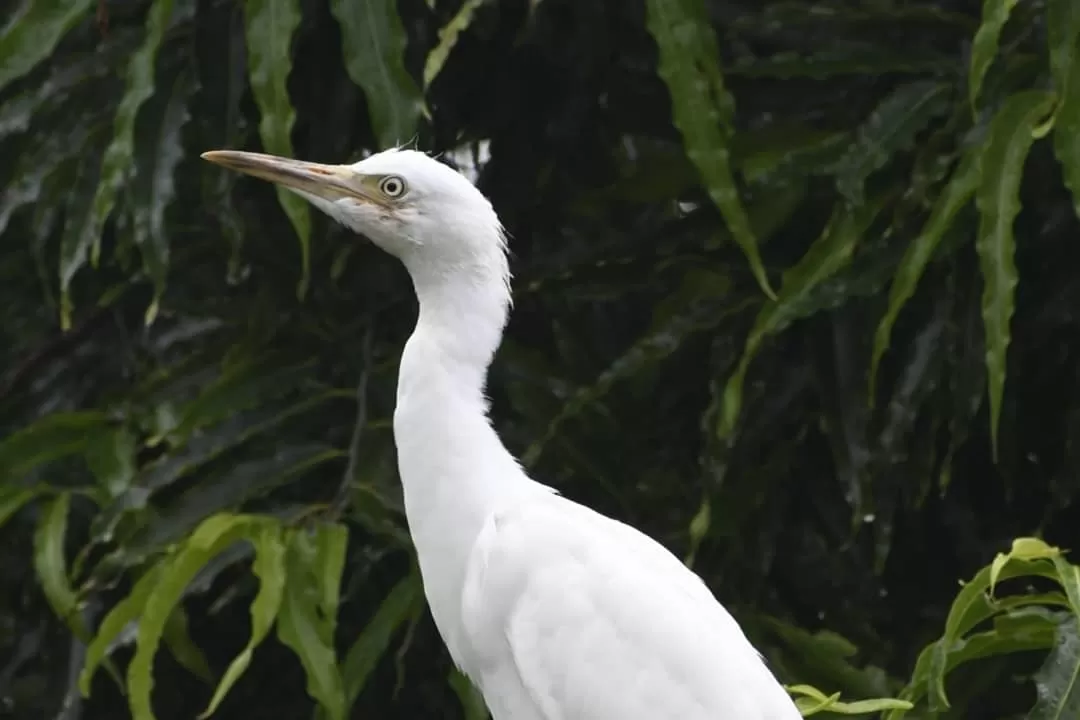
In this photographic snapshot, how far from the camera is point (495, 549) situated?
4.90 feet

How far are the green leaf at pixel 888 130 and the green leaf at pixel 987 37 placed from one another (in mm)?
179

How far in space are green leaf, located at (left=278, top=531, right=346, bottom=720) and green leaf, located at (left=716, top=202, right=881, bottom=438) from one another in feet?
1.45

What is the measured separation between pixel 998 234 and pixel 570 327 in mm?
614

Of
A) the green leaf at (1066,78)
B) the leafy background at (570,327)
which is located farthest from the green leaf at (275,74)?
the green leaf at (1066,78)

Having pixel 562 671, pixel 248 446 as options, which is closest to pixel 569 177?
pixel 248 446

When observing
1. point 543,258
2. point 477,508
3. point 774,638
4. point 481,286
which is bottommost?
point 774,638

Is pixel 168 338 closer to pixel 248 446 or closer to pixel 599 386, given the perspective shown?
pixel 248 446

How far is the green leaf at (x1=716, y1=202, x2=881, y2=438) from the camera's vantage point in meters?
1.79

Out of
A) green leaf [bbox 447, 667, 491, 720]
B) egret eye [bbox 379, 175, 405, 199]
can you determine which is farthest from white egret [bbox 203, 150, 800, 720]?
green leaf [bbox 447, 667, 491, 720]

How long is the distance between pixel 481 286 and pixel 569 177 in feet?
2.46

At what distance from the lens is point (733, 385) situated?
1.83m

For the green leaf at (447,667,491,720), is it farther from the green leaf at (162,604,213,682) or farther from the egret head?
the egret head

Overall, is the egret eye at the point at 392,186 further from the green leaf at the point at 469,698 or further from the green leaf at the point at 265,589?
the green leaf at the point at 469,698

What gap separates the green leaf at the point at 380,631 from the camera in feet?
6.13
